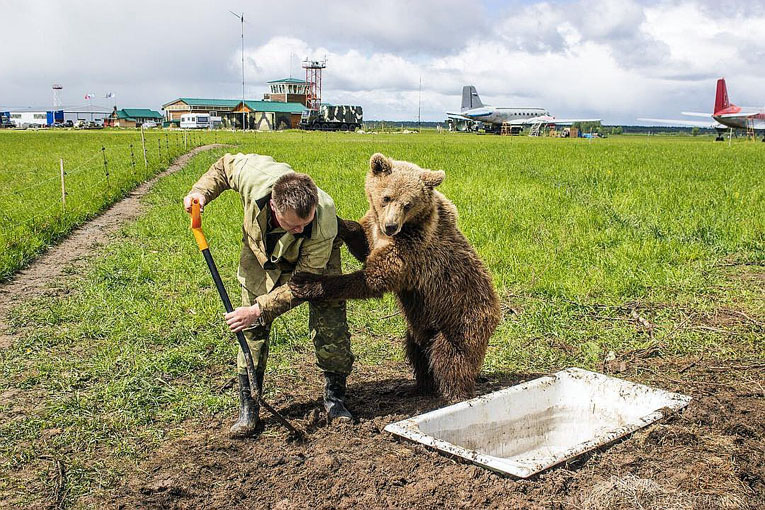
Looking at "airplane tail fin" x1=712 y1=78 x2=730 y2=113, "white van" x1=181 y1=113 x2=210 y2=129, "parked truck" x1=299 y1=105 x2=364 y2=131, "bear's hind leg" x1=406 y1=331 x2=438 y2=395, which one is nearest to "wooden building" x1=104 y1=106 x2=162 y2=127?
"white van" x1=181 y1=113 x2=210 y2=129

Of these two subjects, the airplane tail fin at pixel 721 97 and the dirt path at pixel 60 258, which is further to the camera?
the airplane tail fin at pixel 721 97

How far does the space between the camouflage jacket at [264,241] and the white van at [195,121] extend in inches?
3608

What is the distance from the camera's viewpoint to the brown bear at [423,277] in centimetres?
459

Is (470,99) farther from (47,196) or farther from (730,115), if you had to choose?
(47,196)

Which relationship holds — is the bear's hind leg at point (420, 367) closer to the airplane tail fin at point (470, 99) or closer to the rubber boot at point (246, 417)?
the rubber boot at point (246, 417)

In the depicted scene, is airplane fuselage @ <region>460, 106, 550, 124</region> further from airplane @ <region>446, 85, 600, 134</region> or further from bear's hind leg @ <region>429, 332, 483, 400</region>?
bear's hind leg @ <region>429, 332, 483, 400</region>

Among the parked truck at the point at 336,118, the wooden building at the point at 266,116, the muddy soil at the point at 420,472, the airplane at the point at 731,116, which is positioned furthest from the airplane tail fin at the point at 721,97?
the muddy soil at the point at 420,472

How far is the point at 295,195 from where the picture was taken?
401 centimetres

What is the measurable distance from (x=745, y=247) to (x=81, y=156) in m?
27.9

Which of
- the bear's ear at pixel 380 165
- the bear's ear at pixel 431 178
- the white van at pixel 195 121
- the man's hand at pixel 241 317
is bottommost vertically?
the man's hand at pixel 241 317

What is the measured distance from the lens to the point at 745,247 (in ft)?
33.4

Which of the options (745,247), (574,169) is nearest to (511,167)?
(574,169)

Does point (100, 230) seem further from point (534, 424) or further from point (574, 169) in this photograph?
point (574, 169)

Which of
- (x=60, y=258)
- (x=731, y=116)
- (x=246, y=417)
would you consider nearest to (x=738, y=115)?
(x=731, y=116)
